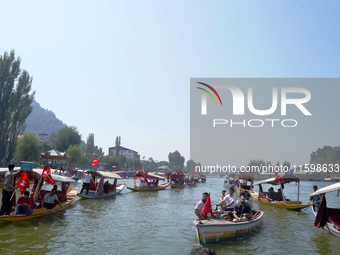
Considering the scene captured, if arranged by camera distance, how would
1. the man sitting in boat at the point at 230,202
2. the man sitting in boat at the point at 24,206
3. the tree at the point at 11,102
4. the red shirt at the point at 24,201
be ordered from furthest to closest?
the tree at the point at 11,102 < the man sitting in boat at the point at 230,202 < the red shirt at the point at 24,201 < the man sitting in boat at the point at 24,206

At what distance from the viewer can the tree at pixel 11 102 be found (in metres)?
43.6

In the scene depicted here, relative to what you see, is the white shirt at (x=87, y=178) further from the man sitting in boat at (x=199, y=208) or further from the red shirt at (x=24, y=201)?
the man sitting in boat at (x=199, y=208)

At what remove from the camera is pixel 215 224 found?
32.1ft

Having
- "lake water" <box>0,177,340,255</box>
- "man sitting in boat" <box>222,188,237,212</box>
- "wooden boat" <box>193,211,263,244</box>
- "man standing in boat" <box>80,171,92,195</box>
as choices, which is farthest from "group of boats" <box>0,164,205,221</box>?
"man sitting in boat" <box>222,188,237,212</box>

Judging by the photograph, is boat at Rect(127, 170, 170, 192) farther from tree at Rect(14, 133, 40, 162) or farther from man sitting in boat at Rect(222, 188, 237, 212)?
tree at Rect(14, 133, 40, 162)

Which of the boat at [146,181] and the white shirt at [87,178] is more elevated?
the white shirt at [87,178]

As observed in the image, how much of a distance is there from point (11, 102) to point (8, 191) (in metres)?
39.8

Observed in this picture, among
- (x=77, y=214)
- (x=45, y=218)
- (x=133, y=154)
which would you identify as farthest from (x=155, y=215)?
(x=133, y=154)

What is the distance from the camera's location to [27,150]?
49219 mm

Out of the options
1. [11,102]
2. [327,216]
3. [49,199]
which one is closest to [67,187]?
[49,199]

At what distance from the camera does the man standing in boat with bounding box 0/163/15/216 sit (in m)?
11.4

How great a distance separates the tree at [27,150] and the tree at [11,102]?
118 inches

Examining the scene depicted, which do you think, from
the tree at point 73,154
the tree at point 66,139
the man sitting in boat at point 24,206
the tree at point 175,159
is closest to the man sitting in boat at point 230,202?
the man sitting in boat at point 24,206

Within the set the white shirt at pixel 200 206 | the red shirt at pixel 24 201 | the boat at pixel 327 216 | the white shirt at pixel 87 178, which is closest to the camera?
the white shirt at pixel 200 206
